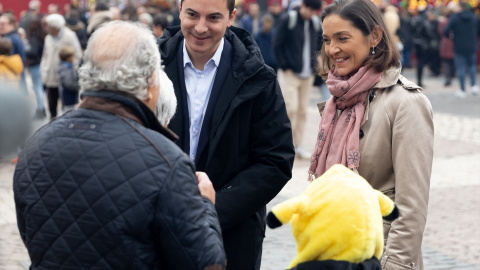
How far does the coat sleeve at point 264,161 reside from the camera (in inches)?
A: 125

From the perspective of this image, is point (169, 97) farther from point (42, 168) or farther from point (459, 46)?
point (459, 46)

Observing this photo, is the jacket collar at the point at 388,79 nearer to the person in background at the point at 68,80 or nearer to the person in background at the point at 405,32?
the person in background at the point at 68,80

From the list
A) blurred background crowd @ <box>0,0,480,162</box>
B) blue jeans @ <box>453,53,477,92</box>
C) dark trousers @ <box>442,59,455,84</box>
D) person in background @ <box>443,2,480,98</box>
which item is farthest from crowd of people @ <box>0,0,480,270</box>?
dark trousers @ <box>442,59,455,84</box>

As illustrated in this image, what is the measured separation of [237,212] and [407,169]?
69 centimetres

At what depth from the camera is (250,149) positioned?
332 centimetres

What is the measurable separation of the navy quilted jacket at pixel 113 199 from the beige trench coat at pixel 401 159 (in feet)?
3.28

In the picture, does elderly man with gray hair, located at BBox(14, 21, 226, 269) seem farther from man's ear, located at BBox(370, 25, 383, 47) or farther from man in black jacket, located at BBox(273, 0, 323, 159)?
man in black jacket, located at BBox(273, 0, 323, 159)

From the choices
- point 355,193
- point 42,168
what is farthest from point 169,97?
point 355,193

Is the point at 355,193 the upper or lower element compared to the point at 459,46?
upper

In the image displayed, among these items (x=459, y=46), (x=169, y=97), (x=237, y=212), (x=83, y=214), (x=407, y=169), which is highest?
(x=169, y=97)

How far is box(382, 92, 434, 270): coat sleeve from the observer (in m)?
3.00

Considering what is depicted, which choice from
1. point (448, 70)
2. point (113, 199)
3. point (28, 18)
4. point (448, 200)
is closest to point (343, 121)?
point (113, 199)

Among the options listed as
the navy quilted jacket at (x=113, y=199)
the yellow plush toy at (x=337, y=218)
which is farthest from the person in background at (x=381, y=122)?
the navy quilted jacket at (x=113, y=199)

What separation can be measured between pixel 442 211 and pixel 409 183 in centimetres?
491
